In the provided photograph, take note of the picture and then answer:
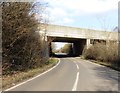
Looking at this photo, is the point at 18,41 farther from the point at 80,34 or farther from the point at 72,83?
the point at 80,34

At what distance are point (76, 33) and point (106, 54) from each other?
69.9 ft

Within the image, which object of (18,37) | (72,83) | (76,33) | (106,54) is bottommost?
(106,54)

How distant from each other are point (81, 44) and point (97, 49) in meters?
20.7

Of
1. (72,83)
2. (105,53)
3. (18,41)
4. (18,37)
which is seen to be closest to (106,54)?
(105,53)

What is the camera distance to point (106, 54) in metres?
41.9

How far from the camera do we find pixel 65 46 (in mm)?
97875

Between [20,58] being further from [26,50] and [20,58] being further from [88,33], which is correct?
[88,33]

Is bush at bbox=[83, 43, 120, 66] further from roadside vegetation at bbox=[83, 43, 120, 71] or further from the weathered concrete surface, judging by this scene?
the weathered concrete surface

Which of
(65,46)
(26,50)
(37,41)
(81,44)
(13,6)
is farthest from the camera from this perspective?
(65,46)

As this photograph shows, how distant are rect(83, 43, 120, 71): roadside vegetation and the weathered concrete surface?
14.8ft

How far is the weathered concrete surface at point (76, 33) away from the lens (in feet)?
184

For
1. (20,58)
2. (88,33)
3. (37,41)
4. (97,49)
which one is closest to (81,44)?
(88,33)

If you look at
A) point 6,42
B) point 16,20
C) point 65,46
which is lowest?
point 65,46

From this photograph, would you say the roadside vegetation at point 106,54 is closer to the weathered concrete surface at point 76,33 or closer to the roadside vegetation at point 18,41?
the weathered concrete surface at point 76,33
